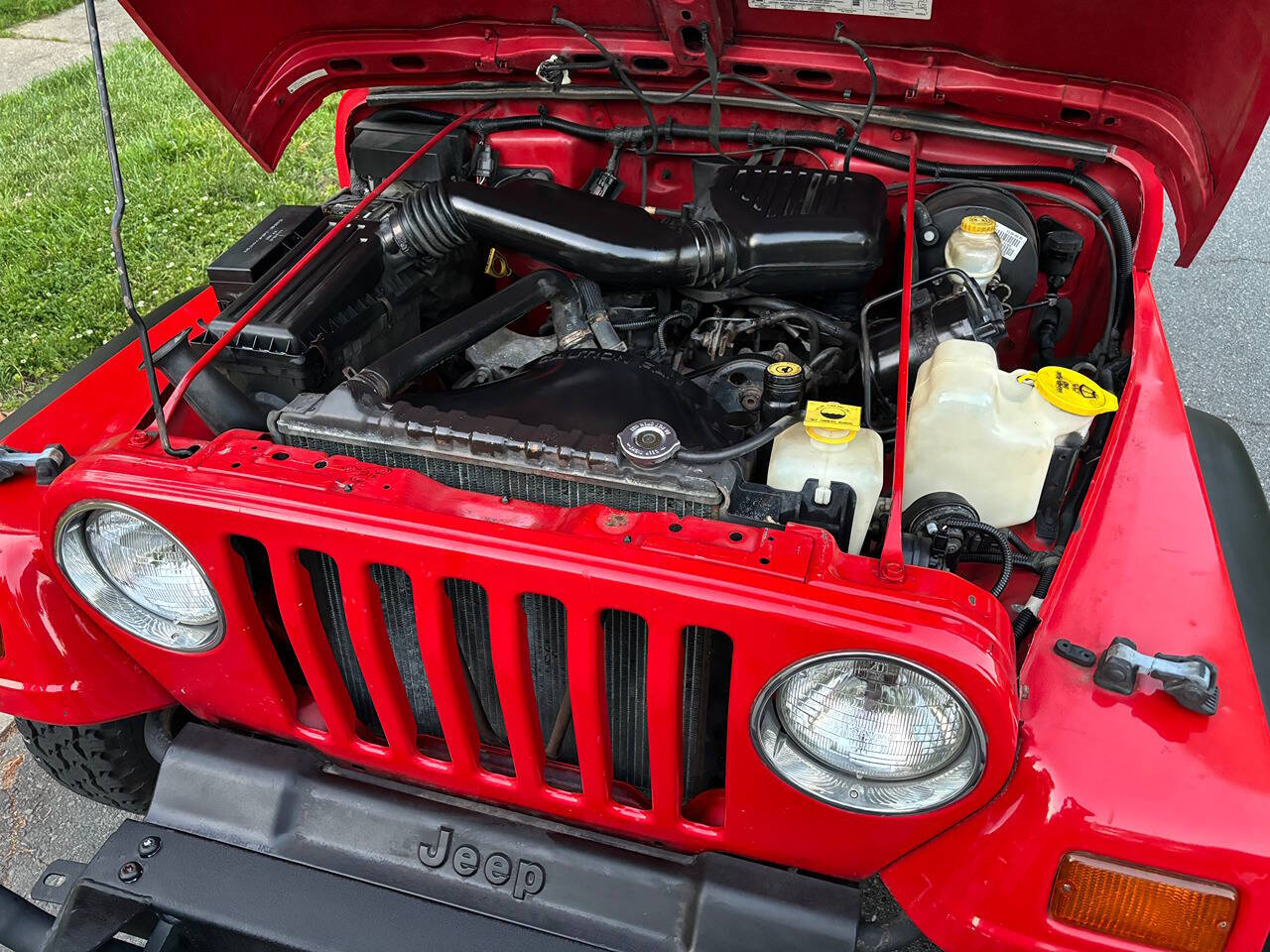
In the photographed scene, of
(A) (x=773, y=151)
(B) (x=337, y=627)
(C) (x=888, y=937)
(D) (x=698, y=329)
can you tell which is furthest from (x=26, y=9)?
(C) (x=888, y=937)

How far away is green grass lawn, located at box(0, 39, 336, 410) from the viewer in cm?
394

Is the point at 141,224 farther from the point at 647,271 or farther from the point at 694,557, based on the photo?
the point at 694,557

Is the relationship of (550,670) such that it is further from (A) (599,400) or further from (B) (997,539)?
(B) (997,539)

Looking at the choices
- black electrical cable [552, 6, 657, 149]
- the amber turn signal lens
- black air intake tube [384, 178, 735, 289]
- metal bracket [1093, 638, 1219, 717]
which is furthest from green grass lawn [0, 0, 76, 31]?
the amber turn signal lens

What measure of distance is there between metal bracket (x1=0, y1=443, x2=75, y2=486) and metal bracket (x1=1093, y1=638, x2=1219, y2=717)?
5.20 feet

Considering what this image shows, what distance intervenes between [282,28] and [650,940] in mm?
2084

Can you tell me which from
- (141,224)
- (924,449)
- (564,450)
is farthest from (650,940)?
(141,224)

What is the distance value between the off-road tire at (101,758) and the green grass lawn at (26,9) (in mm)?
7715

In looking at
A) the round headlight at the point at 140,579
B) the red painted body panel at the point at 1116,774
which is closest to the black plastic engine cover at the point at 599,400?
the round headlight at the point at 140,579

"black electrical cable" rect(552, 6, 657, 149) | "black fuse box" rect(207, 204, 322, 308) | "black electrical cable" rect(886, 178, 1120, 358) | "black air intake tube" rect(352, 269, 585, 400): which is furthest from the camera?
"black electrical cable" rect(552, 6, 657, 149)

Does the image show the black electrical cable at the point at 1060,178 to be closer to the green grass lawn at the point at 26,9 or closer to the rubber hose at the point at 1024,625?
the rubber hose at the point at 1024,625

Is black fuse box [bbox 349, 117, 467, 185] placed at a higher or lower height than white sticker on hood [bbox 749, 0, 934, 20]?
lower

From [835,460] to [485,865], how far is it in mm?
809

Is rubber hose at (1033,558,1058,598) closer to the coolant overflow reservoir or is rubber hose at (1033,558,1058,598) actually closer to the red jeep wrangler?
the red jeep wrangler
